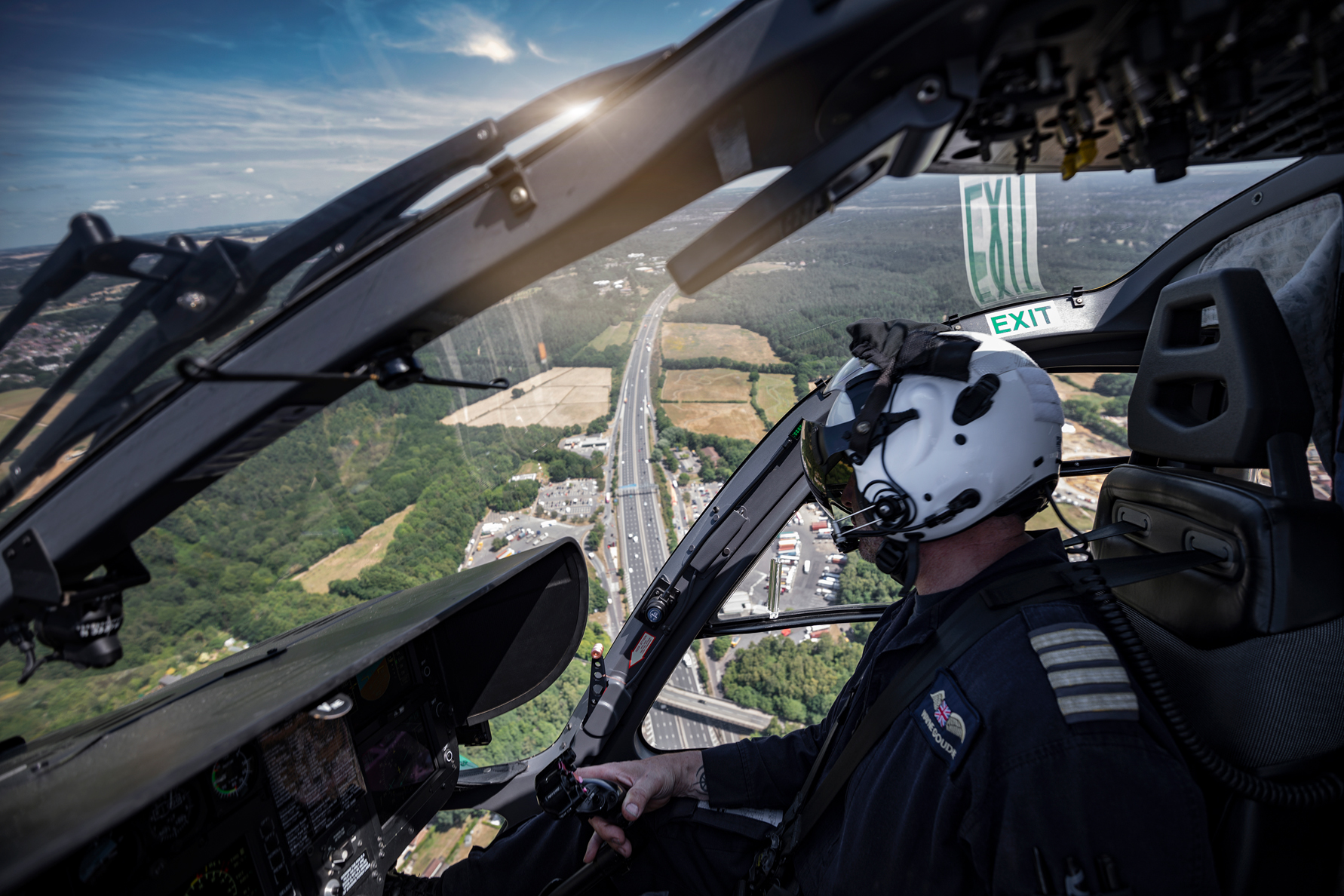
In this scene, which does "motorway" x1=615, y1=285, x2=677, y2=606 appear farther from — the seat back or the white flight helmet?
the seat back

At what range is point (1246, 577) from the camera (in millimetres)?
1136

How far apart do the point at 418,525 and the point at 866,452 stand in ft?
3.98

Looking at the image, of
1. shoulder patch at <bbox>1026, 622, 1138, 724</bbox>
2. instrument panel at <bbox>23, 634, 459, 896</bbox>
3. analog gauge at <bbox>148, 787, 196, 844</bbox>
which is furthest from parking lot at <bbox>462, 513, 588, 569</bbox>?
shoulder patch at <bbox>1026, 622, 1138, 724</bbox>

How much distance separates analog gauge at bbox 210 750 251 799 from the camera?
4.09 ft

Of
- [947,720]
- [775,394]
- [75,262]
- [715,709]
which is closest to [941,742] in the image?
[947,720]

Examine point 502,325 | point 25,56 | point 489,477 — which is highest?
point 25,56

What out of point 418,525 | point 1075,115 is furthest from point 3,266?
point 1075,115

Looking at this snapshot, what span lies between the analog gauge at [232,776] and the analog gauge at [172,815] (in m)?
0.05

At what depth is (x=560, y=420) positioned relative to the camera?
82.4 inches

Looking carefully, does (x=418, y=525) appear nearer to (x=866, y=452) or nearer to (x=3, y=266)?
(x=3, y=266)

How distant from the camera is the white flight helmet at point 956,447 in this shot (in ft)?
4.12

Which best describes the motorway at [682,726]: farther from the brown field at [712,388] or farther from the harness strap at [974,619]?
the harness strap at [974,619]

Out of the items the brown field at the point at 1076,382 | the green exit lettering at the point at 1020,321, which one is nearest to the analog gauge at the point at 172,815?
the green exit lettering at the point at 1020,321

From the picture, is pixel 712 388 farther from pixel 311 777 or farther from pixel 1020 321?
pixel 311 777
